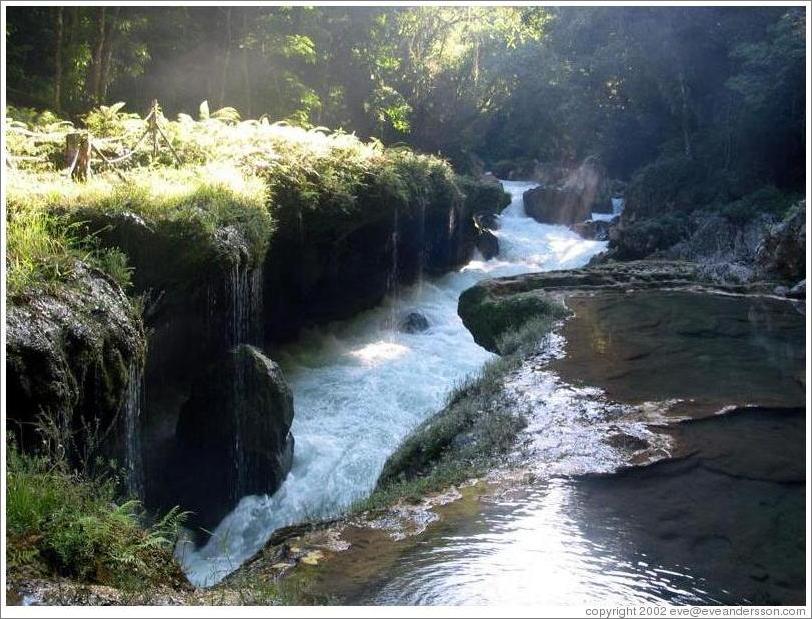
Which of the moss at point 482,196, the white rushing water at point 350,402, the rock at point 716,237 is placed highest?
the moss at point 482,196

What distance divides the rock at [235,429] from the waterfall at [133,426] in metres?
1.74

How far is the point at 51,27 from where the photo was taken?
16.7 metres

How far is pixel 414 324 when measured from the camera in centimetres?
1680

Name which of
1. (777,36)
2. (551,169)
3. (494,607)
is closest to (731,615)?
(494,607)

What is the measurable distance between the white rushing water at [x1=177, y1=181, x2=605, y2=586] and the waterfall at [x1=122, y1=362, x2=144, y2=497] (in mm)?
922

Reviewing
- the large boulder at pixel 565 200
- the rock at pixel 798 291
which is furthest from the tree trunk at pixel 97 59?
the large boulder at pixel 565 200

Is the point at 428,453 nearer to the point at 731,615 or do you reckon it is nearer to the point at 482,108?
the point at 731,615

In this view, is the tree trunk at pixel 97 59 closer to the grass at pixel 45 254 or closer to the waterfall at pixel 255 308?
the waterfall at pixel 255 308

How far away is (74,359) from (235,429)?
13.6 feet

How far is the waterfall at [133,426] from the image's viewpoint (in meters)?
6.47

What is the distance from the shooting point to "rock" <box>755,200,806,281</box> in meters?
12.0

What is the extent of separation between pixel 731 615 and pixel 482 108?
30936mm

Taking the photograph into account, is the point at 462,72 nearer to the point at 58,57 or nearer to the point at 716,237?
the point at 716,237

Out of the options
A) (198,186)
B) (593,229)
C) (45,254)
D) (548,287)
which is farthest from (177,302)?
(593,229)
